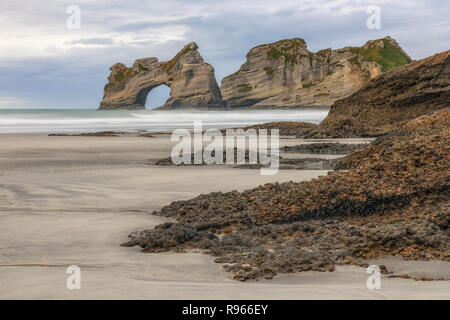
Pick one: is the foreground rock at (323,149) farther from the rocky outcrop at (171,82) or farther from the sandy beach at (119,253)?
the rocky outcrop at (171,82)

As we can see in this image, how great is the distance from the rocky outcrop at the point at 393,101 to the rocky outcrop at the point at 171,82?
286 ft

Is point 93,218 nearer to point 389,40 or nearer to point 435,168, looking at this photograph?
point 435,168

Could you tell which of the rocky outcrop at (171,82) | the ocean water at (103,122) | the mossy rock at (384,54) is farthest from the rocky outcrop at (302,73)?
the ocean water at (103,122)

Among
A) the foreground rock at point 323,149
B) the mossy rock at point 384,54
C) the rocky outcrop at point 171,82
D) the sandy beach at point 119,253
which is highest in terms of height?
the mossy rock at point 384,54

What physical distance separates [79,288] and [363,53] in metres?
121

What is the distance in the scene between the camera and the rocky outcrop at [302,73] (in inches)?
4552

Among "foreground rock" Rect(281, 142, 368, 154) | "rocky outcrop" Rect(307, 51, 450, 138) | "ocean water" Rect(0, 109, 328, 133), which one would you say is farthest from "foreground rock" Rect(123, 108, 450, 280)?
"ocean water" Rect(0, 109, 328, 133)

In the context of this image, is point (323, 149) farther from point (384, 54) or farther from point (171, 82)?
point (384, 54)

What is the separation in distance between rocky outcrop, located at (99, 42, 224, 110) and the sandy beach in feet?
335

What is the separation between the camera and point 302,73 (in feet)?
408

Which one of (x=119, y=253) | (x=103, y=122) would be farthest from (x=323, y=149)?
(x=103, y=122)

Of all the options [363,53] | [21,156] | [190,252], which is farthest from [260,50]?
[190,252]

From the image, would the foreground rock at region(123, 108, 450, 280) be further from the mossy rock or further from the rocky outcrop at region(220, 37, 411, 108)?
the mossy rock

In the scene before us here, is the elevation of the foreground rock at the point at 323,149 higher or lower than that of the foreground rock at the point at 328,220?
higher
